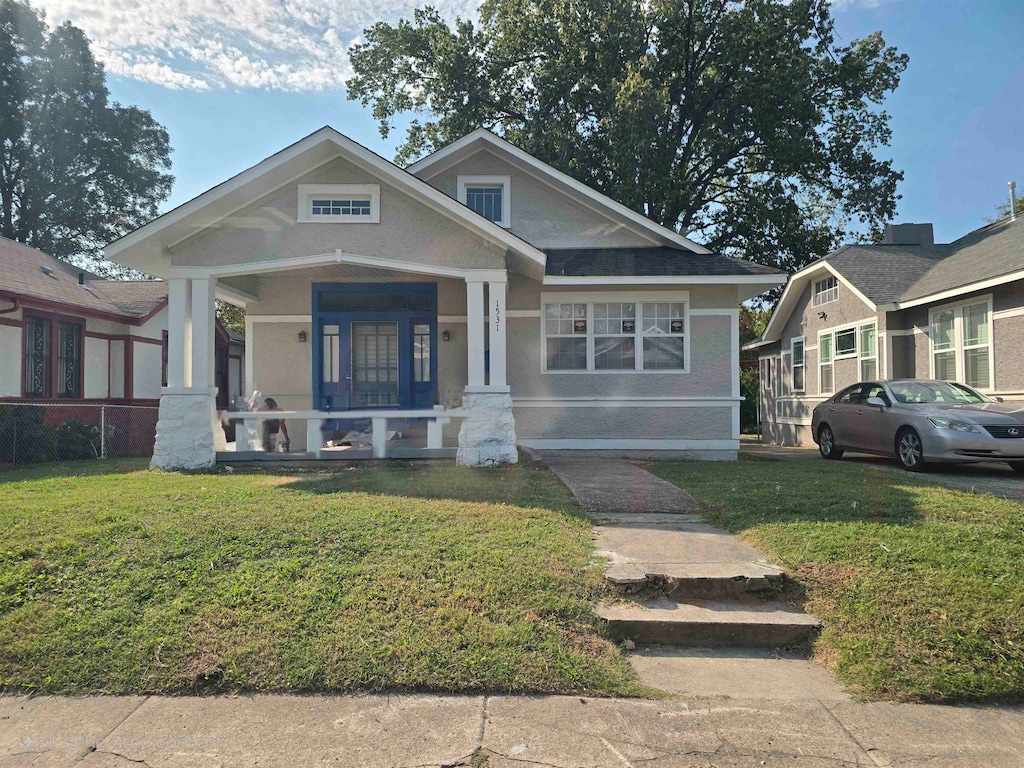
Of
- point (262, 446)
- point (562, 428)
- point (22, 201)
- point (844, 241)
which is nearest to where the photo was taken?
point (262, 446)

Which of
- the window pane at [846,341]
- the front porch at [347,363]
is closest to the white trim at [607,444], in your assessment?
the front porch at [347,363]

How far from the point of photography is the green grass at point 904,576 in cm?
374

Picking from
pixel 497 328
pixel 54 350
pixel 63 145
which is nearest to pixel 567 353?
pixel 497 328

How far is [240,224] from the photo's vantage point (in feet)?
31.9

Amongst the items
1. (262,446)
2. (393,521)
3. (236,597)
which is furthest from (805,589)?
(262,446)

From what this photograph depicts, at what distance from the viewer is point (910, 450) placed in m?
10.3

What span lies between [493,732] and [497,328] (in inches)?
281

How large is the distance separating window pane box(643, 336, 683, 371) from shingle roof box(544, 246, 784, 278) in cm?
131

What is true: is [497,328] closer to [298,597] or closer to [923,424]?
[298,597]

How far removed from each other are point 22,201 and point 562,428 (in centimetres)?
3250

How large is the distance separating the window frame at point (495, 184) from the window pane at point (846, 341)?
9692mm

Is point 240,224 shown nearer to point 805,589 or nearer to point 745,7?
point 805,589

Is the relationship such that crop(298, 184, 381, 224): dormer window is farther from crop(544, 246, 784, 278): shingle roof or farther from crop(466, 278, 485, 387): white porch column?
crop(544, 246, 784, 278): shingle roof

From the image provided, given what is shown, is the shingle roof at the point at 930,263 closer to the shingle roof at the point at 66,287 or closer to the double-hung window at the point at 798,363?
the double-hung window at the point at 798,363
